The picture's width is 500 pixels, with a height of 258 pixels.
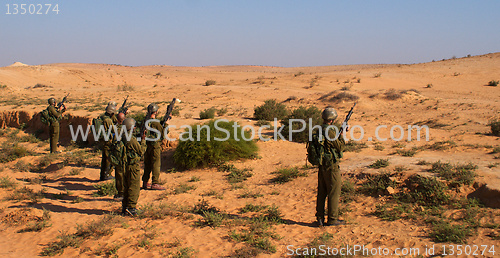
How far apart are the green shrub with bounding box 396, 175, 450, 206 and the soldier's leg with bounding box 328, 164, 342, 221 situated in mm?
1560

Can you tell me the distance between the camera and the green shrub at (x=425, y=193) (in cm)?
591

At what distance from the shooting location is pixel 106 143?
7.99m

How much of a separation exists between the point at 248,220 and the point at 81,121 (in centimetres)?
1029

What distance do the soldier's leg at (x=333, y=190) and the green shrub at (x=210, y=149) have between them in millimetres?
4506

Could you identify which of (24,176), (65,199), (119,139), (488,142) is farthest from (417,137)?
(24,176)

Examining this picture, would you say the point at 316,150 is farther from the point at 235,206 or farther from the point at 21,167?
the point at 21,167

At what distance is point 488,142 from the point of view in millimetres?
10242

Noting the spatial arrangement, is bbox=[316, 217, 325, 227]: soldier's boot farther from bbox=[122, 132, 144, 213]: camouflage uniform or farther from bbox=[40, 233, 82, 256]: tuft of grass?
bbox=[40, 233, 82, 256]: tuft of grass

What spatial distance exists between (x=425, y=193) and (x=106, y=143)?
6.46 meters

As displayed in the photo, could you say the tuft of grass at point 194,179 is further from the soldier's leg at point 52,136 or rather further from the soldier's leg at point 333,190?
the soldier's leg at point 52,136

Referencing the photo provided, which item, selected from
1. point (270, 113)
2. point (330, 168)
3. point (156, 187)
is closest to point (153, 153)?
point (156, 187)

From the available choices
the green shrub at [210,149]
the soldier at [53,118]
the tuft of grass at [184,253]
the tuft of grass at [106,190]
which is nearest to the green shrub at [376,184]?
the tuft of grass at [184,253]

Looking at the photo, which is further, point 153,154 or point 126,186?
point 153,154

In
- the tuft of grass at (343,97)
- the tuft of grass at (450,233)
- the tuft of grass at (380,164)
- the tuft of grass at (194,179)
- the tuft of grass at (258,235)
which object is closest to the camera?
the tuft of grass at (450,233)
